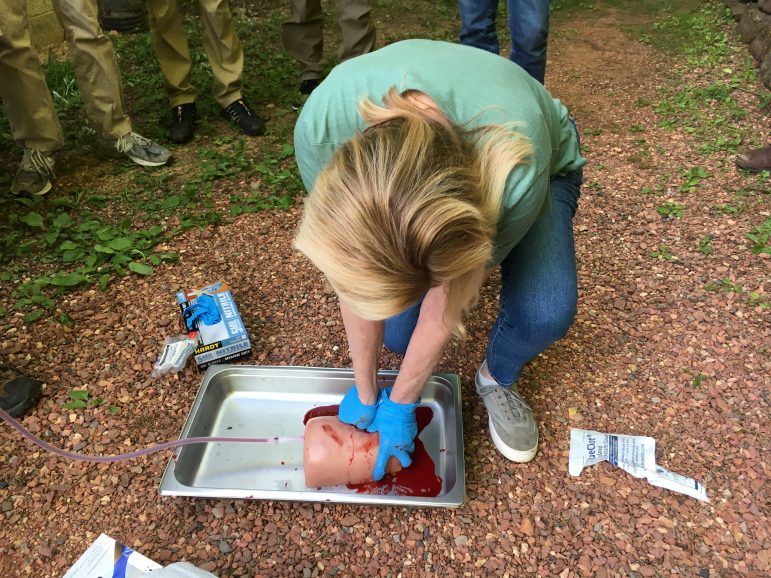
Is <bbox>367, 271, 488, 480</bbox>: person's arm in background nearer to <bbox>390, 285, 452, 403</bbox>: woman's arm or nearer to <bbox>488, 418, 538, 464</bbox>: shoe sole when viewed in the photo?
<bbox>390, 285, 452, 403</bbox>: woman's arm

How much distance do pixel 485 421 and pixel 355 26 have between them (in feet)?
8.19

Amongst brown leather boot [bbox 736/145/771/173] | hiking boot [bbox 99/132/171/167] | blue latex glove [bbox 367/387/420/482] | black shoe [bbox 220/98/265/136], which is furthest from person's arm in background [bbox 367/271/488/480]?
brown leather boot [bbox 736/145/771/173]

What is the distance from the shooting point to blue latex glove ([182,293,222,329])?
6.78ft

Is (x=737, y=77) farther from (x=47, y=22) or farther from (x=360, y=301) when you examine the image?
(x=47, y=22)

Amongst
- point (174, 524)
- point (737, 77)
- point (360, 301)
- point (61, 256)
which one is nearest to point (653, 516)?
point (360, 301)

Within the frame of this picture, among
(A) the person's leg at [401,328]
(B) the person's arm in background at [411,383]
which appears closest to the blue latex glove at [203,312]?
(A) the person's leg at [401,328]

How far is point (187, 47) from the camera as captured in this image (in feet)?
10.8

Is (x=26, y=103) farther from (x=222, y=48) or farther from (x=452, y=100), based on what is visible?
(x=452, y=100)

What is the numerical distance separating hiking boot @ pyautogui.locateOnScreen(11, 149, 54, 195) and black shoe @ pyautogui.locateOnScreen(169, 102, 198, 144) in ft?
2.22

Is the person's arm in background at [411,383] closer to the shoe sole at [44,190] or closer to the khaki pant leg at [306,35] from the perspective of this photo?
the shoe sole at [44,190]

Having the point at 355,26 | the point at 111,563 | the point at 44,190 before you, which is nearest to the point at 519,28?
the point at 355,26

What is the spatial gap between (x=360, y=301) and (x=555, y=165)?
84cm

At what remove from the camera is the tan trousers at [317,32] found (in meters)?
3.31

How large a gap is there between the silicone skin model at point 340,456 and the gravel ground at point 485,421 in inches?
3.6
